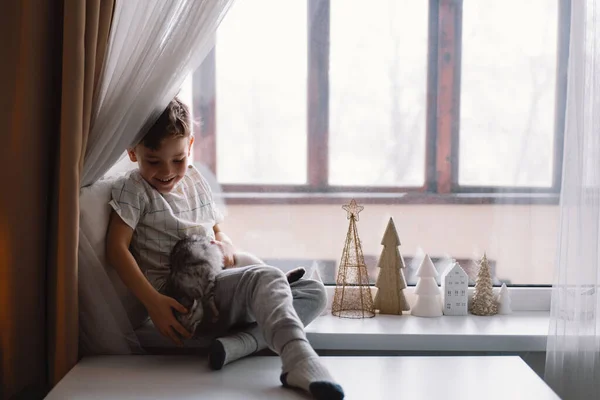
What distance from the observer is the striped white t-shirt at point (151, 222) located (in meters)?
1.58

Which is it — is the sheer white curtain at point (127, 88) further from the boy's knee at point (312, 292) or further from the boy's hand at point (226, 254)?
the boy's knee at point (312, 292)

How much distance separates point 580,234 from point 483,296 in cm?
36

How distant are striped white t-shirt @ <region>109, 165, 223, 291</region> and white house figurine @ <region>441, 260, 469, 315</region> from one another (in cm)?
71

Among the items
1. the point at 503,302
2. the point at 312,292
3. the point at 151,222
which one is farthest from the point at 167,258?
the point at 503,302

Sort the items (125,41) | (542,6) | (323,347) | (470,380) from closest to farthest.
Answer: (470,380) < (125,41) < (323,347) < (542,6)

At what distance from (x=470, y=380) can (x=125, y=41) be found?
1094mm

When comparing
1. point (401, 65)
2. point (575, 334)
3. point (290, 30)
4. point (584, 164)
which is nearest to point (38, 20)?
point (290, 30)

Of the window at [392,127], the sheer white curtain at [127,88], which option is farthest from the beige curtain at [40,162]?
the window at [392,127]

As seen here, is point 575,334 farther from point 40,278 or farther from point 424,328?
point 40,278

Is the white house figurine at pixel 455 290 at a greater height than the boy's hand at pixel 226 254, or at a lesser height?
lesser

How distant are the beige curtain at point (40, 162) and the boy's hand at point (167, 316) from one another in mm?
180

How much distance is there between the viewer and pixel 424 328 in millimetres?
1725

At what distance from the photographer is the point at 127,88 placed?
1.53 m

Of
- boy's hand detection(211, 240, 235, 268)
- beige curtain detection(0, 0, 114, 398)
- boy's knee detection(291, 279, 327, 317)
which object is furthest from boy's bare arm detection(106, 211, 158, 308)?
boy's knee detection(291, 279, 327, 317)
